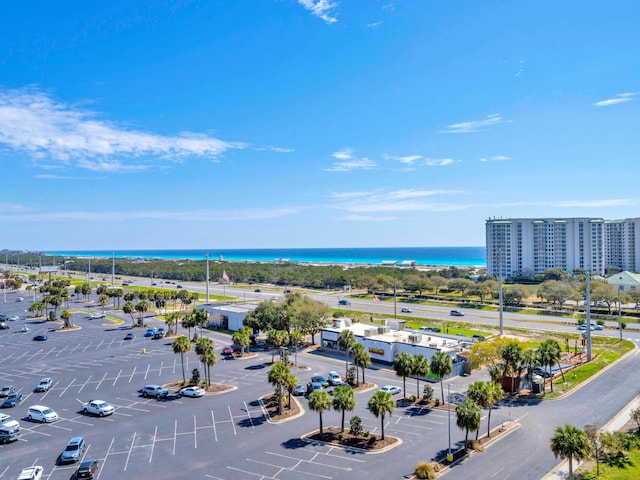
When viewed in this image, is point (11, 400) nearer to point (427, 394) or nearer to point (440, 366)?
point (427, 394)

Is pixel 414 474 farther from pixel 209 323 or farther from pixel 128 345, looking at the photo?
pixel 209 323

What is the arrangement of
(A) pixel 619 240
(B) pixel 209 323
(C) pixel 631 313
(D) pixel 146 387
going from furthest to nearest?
(A) pixel 619 240 < (C) pixel 631 313 < (B) pixel 209 323 < (D) pixel 146 387

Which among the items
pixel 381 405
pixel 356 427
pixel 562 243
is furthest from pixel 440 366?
pixel 562 243

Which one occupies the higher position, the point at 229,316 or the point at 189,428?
the point at 229,316

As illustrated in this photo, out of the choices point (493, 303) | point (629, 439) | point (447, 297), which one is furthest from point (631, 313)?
point (629, 439)

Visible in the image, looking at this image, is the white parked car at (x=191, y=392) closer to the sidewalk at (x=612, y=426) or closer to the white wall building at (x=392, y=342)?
the white wall building at (x=392, y=342)

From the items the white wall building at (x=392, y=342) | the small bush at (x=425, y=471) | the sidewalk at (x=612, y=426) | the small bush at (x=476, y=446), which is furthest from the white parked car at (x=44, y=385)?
the sidewalk at (x=612, y=426)
